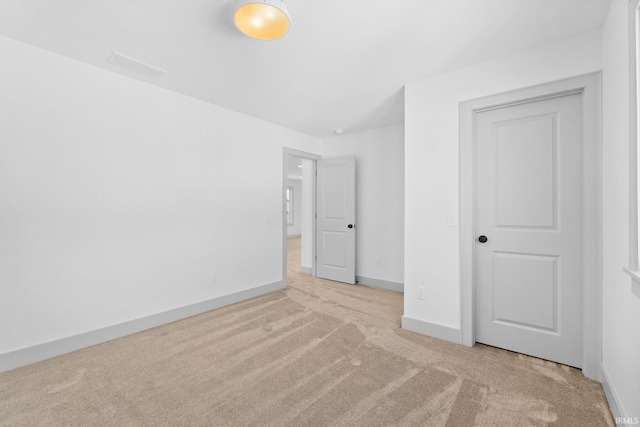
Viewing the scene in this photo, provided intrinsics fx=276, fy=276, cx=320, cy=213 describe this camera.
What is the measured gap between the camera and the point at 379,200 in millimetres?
4418

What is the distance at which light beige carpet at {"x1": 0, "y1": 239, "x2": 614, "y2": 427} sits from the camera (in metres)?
1.60

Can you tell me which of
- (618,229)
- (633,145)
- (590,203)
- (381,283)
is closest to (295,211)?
(381,283)

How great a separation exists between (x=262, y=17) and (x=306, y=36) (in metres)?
0.50

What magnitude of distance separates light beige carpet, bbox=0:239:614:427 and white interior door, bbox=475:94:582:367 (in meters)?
0.24

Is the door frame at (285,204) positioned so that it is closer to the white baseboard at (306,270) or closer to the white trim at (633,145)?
the white baseboard at (306,270)

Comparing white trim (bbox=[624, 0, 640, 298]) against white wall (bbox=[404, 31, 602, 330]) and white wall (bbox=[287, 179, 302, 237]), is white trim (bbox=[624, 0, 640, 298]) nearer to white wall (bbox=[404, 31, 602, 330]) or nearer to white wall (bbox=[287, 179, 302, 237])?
white wall (bbox=[404, 31, 602, 330])

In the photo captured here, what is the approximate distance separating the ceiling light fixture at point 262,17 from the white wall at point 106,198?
172 cm

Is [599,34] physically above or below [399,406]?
above

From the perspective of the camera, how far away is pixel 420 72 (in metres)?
2.57

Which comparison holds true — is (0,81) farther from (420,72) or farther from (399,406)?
(399,406)

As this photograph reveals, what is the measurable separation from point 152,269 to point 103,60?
195 centimetres

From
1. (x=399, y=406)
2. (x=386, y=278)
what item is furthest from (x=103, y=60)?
(x=386, y=278)

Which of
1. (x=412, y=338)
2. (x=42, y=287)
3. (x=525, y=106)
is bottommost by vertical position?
(x=412, y=338)

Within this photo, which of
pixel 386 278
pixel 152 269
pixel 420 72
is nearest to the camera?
pixel 420 72
